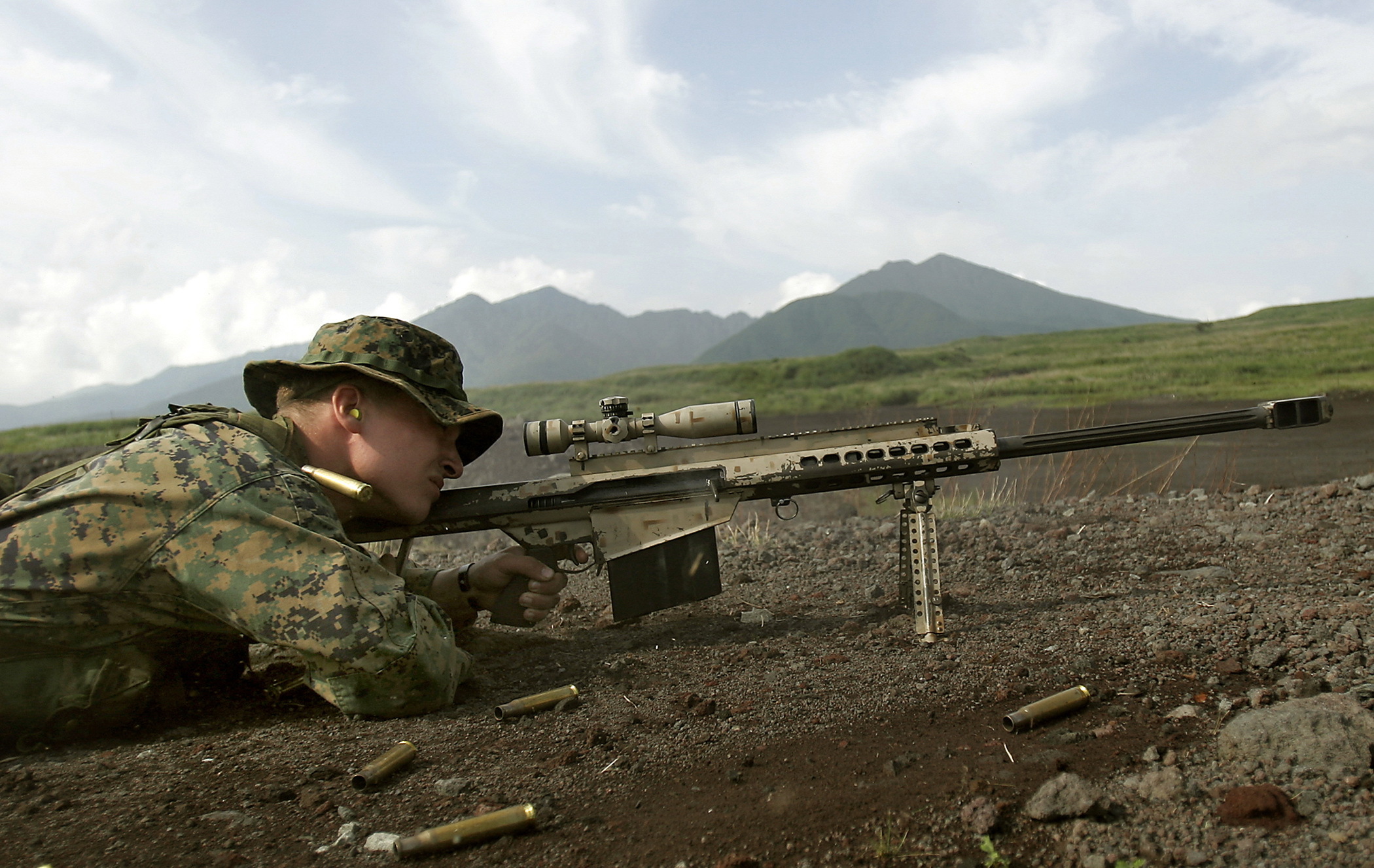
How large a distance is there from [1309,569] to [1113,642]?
2.34 metres

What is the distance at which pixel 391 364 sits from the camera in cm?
391

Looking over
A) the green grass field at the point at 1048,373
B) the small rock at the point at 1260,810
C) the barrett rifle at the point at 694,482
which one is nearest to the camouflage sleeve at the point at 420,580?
the barrett rifle at the point at 694,482

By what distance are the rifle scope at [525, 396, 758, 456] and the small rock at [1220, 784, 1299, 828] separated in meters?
3.11

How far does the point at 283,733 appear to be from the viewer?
3709 mm

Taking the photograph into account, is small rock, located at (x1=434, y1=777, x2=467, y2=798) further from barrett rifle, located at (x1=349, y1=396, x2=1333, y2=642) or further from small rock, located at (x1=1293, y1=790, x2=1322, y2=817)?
small rock, located at (x1=1293, y1=790, x2=1322, y2=817)

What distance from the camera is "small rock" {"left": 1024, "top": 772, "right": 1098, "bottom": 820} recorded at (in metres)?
2.48

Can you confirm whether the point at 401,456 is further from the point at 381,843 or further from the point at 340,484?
the point at 381,843

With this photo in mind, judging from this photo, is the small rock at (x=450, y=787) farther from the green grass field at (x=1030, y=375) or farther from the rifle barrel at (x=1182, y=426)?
the green grass field at (x=1030, y=375)

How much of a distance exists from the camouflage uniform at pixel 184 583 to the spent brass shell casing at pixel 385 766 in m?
0.38

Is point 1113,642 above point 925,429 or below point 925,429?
below

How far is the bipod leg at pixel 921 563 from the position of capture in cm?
464

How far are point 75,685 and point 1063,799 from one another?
4089 mm

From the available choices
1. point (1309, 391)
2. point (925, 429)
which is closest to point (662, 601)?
point (925, 429)

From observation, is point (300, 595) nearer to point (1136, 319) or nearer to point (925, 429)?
point (925, 429)
